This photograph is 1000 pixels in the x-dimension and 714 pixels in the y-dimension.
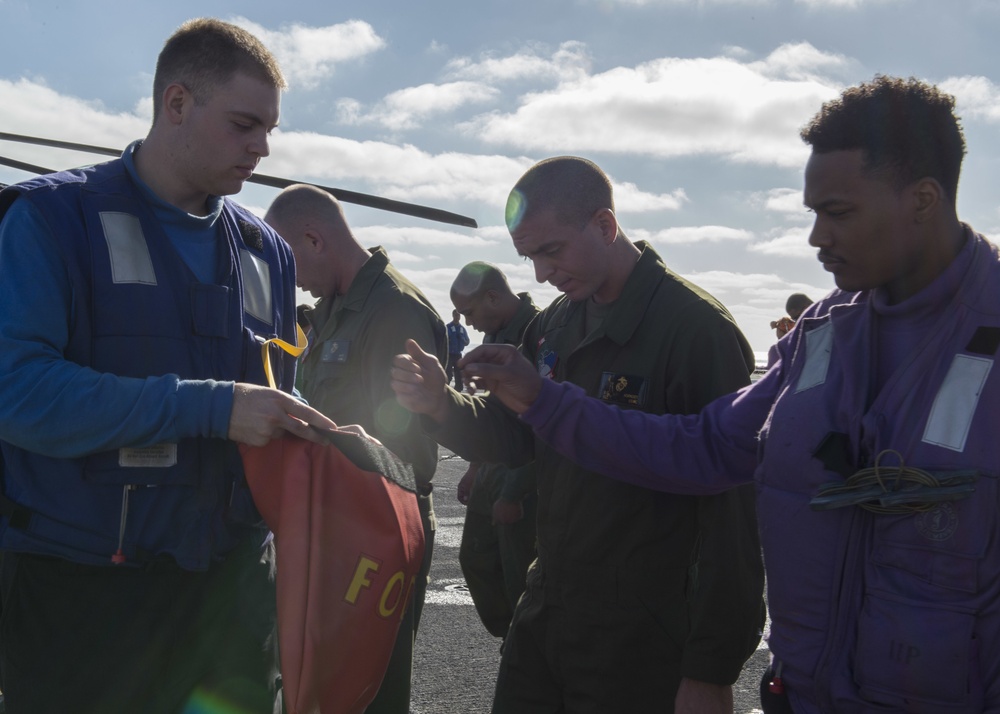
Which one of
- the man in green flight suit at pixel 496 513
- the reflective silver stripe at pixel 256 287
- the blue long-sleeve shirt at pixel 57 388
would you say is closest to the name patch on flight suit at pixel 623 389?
the reflective silver stripe at pixel 256 287

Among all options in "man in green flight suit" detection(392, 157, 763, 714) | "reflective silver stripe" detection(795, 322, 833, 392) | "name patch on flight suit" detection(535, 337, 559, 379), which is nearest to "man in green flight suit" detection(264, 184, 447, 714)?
"name patch on flight suit" detection(535, 337, 559, 379)

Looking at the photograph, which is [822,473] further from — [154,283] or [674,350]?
[154,283]

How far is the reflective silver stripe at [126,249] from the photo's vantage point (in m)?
2.11

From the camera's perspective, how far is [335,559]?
2.05 meters

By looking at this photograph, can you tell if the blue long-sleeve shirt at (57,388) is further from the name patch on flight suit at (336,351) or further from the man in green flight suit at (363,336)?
the name patch on flight suit at (336,351)

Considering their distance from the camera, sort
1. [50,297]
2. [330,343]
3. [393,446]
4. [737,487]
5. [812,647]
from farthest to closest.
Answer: [330,343] → [393,446] → [737,487] → [50,297] → [812,647]

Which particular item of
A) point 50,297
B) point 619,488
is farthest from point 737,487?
point 50,297

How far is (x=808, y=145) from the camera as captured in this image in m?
2.07

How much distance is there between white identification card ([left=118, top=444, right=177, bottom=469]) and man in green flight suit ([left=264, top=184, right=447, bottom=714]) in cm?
133

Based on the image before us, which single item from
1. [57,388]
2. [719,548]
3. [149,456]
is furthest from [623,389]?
[57,388]

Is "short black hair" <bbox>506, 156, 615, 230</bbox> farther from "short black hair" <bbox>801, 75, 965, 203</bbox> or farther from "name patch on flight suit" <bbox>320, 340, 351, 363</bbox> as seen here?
"short black hair" <bbox>801, 75, 965, 203</bbox>

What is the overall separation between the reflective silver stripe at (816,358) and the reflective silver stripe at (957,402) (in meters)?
0.30

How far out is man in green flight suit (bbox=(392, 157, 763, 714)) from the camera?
8.13 ft

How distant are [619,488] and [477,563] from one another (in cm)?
280
